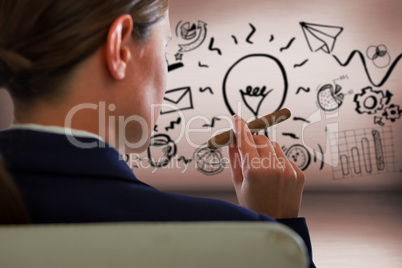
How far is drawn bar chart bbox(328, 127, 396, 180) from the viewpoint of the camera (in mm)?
2514

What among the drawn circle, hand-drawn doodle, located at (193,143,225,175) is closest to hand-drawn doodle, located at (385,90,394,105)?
the drawn circle

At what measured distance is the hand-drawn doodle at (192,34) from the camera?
2.54 m

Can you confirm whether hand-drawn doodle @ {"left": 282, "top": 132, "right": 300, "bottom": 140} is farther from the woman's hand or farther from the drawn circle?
the woman's hand

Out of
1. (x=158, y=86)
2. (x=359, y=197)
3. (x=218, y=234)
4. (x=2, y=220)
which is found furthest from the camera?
(x=359, y=197)

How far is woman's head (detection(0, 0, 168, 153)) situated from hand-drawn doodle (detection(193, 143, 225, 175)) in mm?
2157

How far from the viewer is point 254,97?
2518mm

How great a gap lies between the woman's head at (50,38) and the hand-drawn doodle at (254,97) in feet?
6.88

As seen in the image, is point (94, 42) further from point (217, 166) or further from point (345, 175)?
point (345, 175)

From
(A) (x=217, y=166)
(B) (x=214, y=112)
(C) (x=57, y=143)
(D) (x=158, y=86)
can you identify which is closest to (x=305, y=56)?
(B) (x=214, y=112)

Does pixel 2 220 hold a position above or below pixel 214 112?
below

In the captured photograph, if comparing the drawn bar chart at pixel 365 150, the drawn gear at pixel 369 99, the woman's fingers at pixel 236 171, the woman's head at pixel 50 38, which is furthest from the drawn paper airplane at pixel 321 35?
the woman's head at pixel 50 38

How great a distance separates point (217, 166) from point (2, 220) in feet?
7.41

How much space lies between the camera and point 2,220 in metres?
0.37

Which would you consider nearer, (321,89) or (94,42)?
(94,42)
